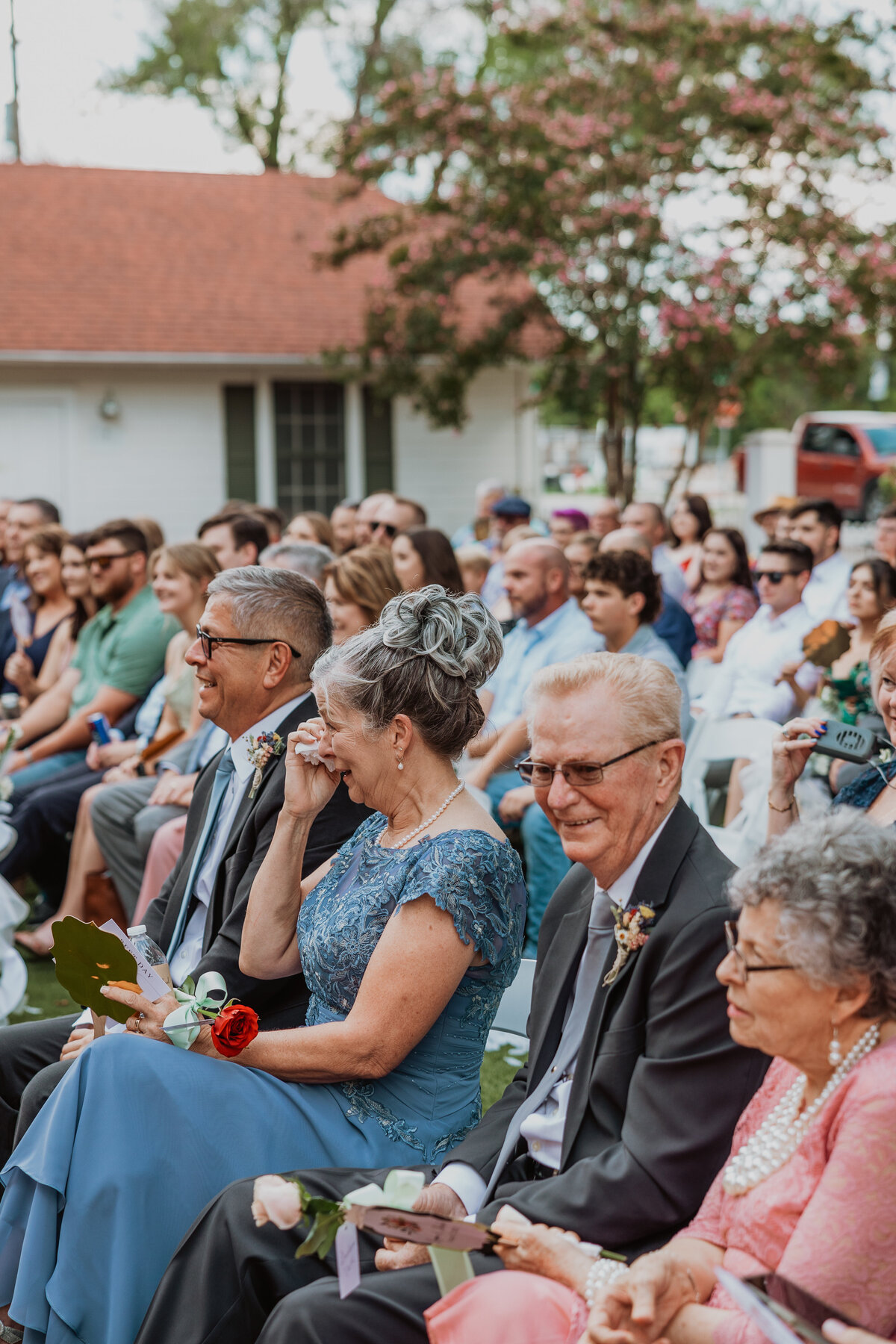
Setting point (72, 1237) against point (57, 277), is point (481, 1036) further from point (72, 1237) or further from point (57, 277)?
point (57, 277)

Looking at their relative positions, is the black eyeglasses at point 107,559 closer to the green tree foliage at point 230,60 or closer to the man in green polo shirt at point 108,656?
the man in green polo shirt at point 108,656

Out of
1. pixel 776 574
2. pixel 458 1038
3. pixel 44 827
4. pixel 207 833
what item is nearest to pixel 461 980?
pixel 458 1038

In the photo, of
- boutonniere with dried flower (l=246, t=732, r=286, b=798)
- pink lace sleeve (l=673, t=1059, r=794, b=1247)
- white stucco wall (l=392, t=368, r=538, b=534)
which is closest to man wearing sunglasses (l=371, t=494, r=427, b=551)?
boutonniere with dried flower (l=246, t=732, r=286, b=798)

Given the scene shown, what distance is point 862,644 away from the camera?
599 centimetres

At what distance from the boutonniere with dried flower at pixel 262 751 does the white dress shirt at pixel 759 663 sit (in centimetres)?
354

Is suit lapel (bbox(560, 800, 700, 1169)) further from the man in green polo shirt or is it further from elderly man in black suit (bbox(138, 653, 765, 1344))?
the man in green polo shirt

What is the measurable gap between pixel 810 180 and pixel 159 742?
1076 centimetres

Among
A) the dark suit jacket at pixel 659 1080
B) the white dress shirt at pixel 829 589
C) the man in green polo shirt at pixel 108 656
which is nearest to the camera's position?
the dark suit jacket at pixel 659 1080

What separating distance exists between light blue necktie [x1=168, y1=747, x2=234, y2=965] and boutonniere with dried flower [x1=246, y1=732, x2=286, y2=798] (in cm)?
17

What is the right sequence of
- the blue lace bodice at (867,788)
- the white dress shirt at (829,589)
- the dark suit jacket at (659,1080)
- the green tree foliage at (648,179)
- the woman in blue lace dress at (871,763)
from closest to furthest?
the dark suit jacket at (659,1080), the woman in blue lace dress at (871,763), the blue lace bodice at (867,788), the white dress shirt at (829,589), the green tree foliage at (648,179)

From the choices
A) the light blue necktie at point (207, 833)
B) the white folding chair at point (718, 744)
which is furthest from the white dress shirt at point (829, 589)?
the light blue necktie at point (207, 833)

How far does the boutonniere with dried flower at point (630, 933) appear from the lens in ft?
7.49

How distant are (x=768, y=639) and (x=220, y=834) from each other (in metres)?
4.03

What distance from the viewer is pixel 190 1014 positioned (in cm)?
266
